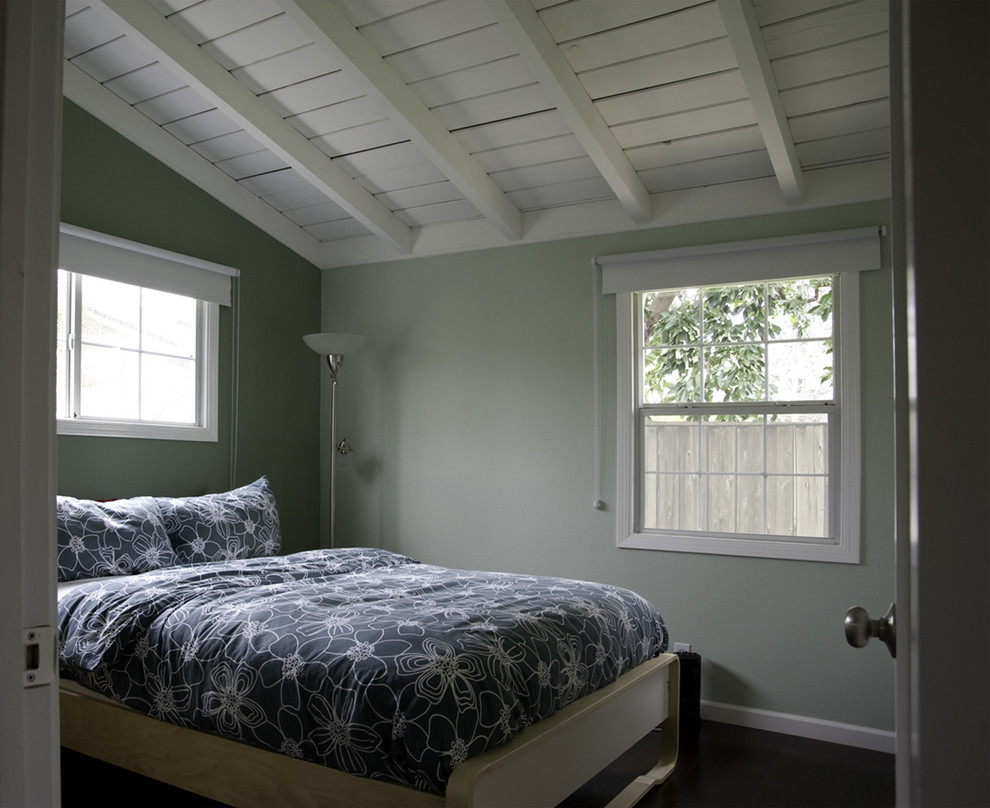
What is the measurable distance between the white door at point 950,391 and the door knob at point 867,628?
0.23 meters

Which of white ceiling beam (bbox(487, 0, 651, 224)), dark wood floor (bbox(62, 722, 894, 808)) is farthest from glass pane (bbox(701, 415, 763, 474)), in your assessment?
dark wood floor (bbox(62, 722, 894, 808))

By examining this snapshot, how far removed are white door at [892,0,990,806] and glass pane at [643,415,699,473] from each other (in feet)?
11.5

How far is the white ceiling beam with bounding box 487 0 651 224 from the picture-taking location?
296 centimetres

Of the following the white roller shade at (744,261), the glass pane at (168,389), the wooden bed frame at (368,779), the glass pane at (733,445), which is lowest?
the wooden bed frame at (368,779)

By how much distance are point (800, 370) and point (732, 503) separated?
0.71m

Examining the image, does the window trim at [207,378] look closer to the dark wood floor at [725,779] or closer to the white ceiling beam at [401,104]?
the white ceiling beam at [401,104]

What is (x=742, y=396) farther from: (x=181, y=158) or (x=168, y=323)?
(x=181, y=158)

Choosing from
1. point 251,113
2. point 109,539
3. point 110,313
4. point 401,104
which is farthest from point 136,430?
point 401,104

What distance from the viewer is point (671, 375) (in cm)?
425

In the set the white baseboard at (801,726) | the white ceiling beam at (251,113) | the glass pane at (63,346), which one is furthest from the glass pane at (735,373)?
the glass pane at (63,346)

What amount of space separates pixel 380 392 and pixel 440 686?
3035mm

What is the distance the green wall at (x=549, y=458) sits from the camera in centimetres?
374

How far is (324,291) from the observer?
5262mm

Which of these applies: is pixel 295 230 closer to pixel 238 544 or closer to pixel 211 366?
pixel 211 366
